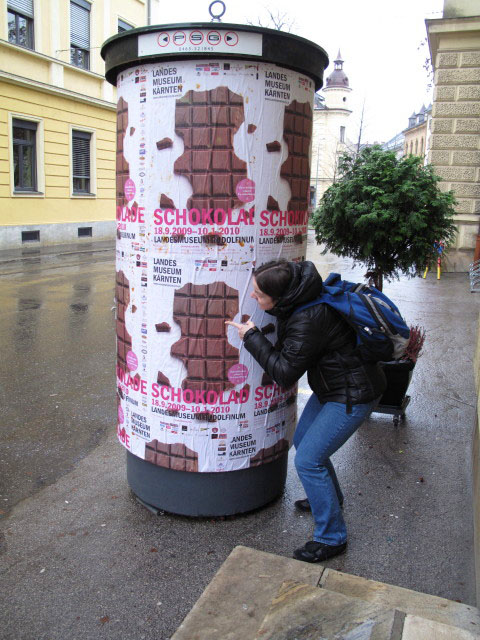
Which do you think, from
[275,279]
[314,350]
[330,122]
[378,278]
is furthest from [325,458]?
[330,122]

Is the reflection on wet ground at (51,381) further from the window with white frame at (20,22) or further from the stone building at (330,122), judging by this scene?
the stone building at (330,122)

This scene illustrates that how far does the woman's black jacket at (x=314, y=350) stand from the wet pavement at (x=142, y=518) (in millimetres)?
995

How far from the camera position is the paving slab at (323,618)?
2.19m

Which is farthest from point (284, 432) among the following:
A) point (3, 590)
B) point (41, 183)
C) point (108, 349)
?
point (41, 183)

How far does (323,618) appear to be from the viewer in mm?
2277

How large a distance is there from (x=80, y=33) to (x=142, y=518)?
21808 millimetres

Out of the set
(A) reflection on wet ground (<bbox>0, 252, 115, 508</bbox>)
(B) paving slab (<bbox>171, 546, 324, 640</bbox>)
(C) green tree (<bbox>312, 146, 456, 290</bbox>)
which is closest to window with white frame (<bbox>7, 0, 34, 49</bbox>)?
(A) reflection on wet ground (<bbox>0, 252, 115, 508</bbox>)

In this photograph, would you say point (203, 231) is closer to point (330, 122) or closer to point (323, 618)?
point (323, 618)

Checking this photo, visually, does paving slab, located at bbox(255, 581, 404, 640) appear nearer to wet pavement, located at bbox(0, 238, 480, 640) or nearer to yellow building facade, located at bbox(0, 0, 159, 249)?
wet pavement, located at bbox(0, 238, 480, 640)

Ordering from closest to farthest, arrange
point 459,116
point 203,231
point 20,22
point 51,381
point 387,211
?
point 203,231, point 387,211, point 51,381, point 459,116, point 20,22

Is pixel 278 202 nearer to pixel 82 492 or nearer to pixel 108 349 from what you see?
pixel 82 492

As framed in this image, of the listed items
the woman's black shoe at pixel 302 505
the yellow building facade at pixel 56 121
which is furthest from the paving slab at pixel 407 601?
the yellow building facade at pixel 56 121

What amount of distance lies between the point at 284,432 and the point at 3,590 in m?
1.78

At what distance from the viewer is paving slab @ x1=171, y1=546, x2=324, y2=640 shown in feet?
7.69
